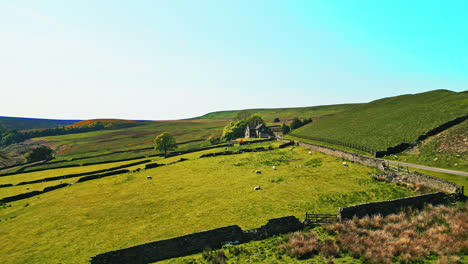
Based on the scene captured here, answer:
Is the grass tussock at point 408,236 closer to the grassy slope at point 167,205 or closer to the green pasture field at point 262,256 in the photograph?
the green pasture field at point 262,256

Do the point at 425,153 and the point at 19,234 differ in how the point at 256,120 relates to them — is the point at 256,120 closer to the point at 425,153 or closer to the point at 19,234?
the point at 425,153

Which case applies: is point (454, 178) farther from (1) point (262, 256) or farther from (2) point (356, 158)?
(1) point (262, 256)

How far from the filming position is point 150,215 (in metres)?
26.5

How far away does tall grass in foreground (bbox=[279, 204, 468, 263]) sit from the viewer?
14883 mm

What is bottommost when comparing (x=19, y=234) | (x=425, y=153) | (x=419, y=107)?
(x=19, y=234)

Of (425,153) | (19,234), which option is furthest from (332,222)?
(19,234)

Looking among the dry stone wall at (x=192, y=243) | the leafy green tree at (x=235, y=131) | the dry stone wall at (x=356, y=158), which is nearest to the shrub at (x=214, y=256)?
the dry stone wall at (x=192, y=243)

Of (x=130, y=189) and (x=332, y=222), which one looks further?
(x=130, y=189)

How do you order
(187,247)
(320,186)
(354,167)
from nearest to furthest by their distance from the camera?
(187,247) < (320,186) < (354,167)

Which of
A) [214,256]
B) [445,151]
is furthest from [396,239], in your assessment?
[445,151]

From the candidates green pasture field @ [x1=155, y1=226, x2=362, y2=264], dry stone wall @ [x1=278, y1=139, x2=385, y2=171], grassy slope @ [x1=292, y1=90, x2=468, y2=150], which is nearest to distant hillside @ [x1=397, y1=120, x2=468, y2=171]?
grassy slope @ [x1=292, y1=90, x2=468, y2=150]

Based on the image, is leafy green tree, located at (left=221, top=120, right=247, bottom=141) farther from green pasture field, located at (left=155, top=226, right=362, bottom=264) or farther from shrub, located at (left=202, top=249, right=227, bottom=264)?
shrub, located at (left=202, top=249, right=227, bottom=264)

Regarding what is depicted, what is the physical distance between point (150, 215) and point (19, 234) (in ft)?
46.2

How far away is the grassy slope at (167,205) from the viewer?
21.9 m
